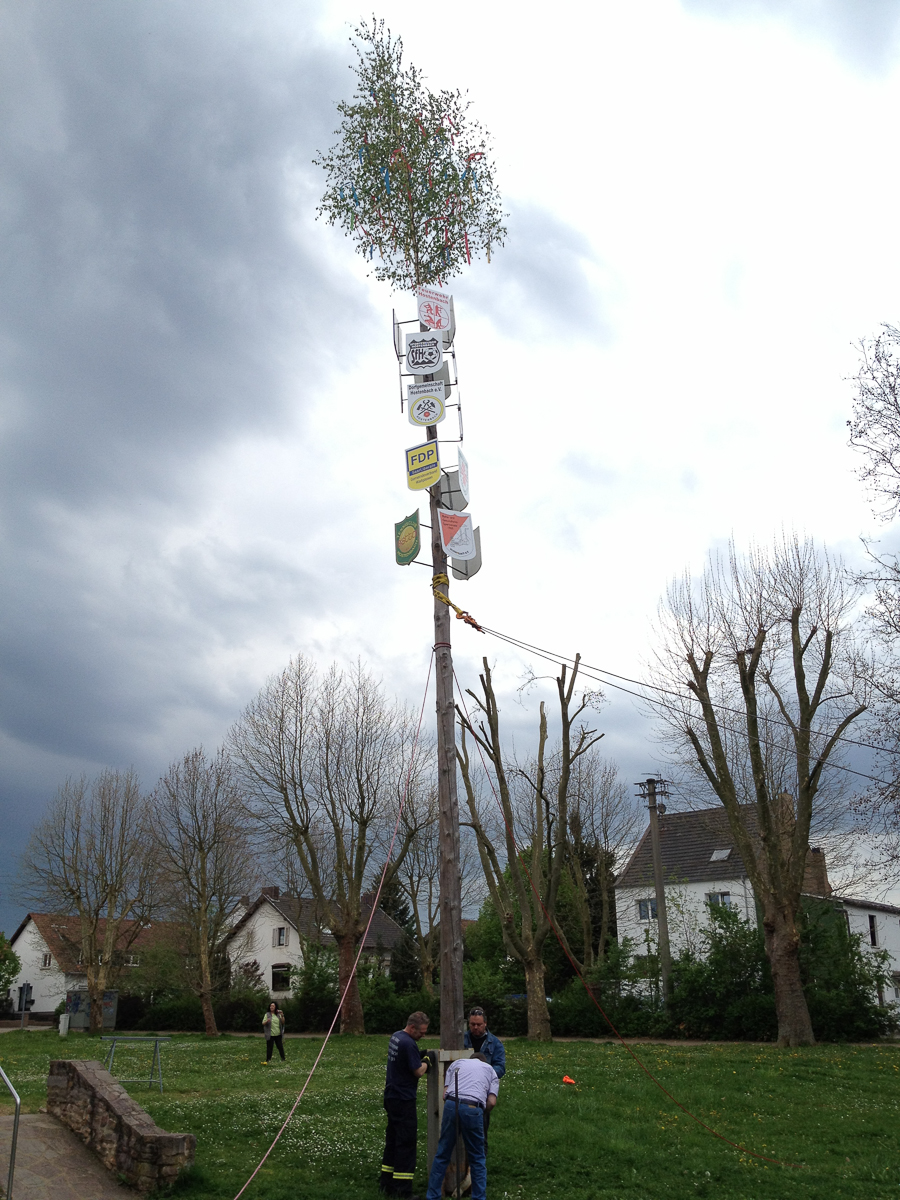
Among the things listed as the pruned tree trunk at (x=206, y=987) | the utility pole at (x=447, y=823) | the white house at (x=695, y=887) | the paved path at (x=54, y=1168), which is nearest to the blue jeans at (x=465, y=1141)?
the utility pole at (x=447, y=823)

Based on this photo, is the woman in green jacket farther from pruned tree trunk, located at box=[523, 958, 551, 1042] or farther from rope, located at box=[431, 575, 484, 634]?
rope, located at box=[431, 575, 484, 634]

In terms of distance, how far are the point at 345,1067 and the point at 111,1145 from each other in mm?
10762

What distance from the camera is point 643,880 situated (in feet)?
138

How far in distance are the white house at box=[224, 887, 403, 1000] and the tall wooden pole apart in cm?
4348

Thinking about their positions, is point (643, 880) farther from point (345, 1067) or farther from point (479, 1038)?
point (479, 1038)

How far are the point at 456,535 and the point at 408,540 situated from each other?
1.92ft

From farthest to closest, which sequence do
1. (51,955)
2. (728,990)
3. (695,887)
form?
(51,955), (695,887), (728,990)

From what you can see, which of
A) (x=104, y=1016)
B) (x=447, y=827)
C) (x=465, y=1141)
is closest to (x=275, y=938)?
(x=104, y=1016)

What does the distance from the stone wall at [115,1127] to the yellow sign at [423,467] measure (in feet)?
24.1

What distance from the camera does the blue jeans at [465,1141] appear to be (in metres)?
8.15

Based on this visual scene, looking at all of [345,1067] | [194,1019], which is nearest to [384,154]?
[345,1067]

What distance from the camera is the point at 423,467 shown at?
443 inches

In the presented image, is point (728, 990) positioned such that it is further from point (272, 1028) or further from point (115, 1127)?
point (115, 1127)

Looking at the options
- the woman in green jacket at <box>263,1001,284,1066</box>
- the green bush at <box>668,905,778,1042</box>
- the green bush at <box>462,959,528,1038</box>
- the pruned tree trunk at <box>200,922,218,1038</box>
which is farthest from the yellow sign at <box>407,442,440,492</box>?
the pruned tree trunk at <box>200,922,218,1038</box>
